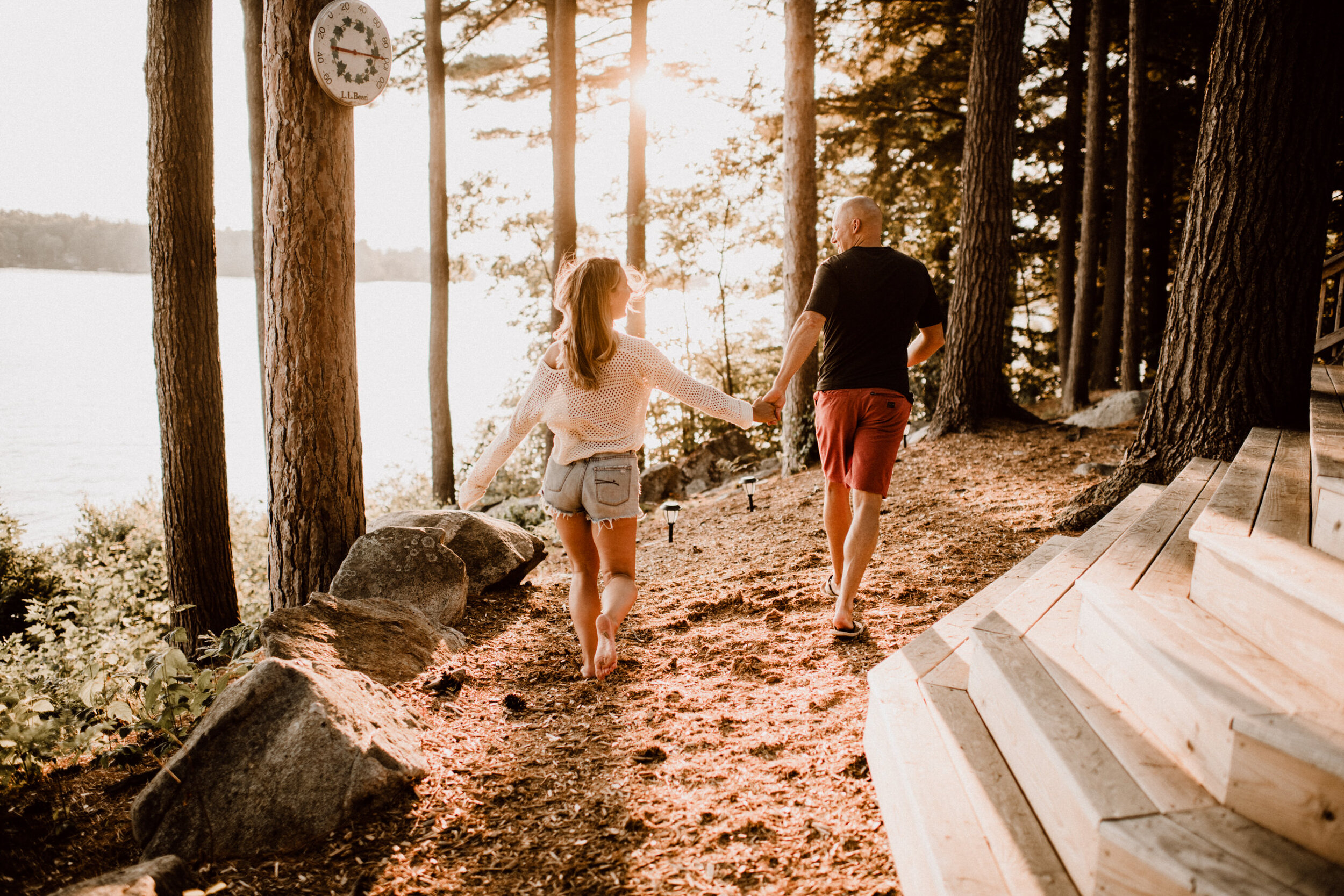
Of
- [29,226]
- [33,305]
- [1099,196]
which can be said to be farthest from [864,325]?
[33,305]

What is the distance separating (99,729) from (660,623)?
101 inches

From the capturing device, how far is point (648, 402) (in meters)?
3.59

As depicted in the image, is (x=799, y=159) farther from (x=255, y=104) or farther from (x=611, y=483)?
(x=611, y=483)

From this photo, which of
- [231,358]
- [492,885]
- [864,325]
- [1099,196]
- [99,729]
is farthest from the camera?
Result: [231,358]

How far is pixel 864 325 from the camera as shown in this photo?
12.1 ft

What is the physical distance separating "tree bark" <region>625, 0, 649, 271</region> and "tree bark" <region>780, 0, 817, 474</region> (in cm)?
407

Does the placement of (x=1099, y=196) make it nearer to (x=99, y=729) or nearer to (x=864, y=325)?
(x=864, y=325)

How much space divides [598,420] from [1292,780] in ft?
8.23

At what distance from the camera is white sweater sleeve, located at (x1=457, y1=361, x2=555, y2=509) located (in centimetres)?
346

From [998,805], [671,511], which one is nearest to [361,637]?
[998,805]

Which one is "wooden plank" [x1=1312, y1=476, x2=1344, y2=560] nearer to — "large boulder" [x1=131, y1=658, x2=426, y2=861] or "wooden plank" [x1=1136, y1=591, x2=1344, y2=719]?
"wooden plank" [x1=1136, y1=591, x2=1344, y2=719]

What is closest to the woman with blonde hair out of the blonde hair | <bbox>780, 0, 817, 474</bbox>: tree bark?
the blonde hair

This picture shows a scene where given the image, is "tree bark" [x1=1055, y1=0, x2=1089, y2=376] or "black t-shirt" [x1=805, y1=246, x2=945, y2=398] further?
"tree bark" [x1=1055, y1=0, x2=1089, y2=376]

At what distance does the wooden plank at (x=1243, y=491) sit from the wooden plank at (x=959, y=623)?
2.37ft
